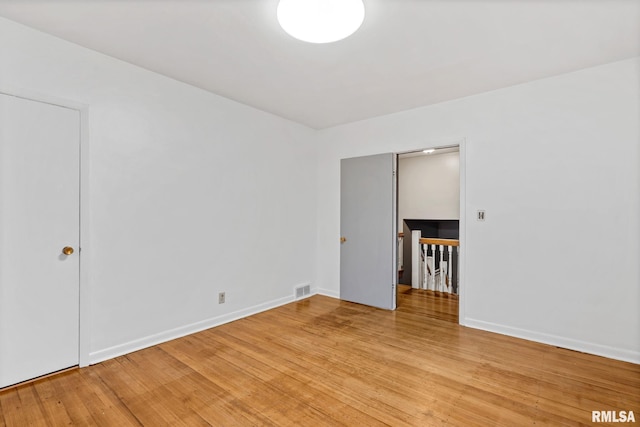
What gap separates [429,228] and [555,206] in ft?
13.7

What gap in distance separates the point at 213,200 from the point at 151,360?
1632 millimetres

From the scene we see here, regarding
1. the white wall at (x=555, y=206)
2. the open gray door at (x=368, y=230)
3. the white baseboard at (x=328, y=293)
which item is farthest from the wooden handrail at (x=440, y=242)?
the white baseboard at (x=328, y=293)

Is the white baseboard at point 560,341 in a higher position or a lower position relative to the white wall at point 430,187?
lower

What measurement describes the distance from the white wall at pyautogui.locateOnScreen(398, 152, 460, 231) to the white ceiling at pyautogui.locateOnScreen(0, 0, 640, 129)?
3.17 meters

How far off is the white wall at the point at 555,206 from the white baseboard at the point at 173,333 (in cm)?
248

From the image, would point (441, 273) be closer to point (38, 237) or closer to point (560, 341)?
point (560, 341)

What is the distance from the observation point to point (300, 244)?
440cm

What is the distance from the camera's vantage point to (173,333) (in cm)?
295

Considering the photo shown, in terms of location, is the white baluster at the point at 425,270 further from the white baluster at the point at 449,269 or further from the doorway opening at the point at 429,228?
the white baluster at the point at 449,269

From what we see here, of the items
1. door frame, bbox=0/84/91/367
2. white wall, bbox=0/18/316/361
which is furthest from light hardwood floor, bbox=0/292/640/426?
white wall, bbox=0/18/316/361

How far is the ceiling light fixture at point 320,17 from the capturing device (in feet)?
5.74

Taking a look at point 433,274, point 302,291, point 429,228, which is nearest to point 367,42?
point 302,291

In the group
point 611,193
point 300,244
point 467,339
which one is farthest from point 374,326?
point 611,193

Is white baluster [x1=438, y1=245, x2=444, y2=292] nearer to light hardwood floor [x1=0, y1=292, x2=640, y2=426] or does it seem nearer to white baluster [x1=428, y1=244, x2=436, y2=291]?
white baluster [x1=428, y1=244, x2=436, y2=291]
